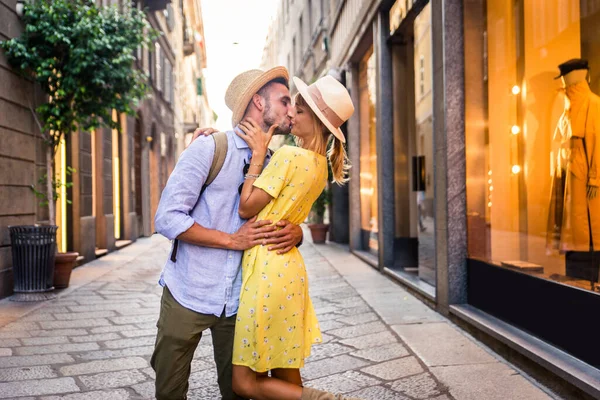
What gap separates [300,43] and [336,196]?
32.5 ft

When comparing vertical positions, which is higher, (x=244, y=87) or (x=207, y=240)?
(x=244, y=87)

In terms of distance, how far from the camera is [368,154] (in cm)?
1167

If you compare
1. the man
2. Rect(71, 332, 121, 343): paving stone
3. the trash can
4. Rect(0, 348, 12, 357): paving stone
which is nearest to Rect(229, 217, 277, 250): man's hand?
the man

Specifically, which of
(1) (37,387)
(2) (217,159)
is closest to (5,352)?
(1) (37,387)

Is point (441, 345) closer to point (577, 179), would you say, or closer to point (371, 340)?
point (371, 340)

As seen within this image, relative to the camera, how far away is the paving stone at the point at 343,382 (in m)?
3.81

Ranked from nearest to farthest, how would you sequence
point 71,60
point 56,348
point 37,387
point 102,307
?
point 37,387, point 56,348, point 102,307, point 71,60

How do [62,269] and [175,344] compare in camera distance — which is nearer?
[175,344]

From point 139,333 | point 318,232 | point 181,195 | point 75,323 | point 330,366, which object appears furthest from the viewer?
point 318,232

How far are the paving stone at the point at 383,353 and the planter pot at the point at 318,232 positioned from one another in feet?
33.4

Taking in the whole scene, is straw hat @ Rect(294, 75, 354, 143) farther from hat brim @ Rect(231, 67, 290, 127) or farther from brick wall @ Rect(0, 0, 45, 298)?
brick wall @ Rect(0, 0, 45, 298)

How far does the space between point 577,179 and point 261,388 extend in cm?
293

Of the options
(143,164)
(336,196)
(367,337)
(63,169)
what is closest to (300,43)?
(143,164)

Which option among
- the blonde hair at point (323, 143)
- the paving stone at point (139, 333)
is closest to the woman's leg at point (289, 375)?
the blonde hair at point (323, 143)
